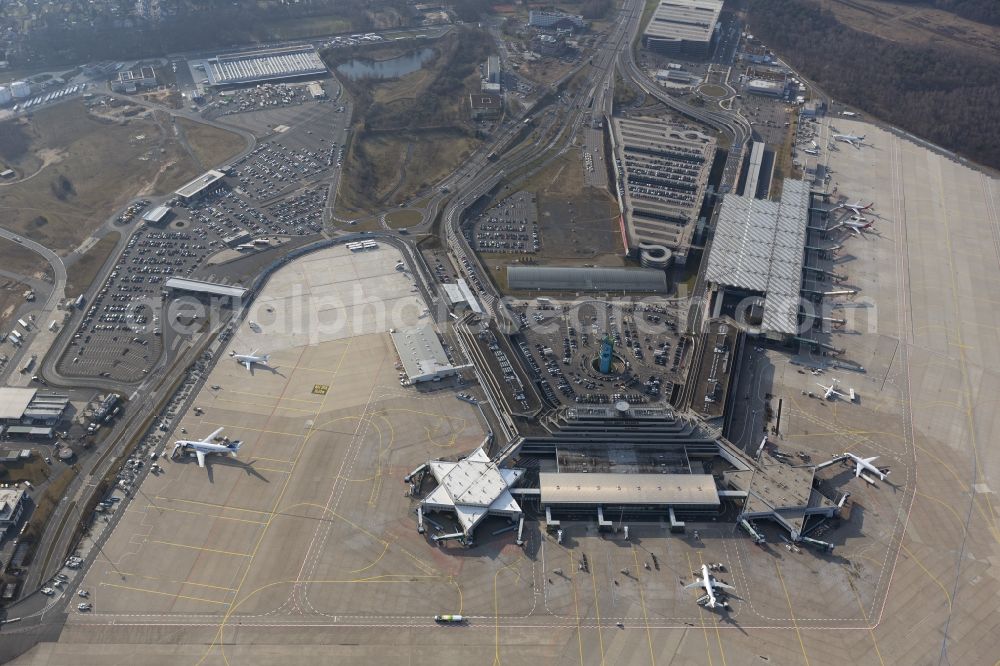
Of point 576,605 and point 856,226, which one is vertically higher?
point 856,226

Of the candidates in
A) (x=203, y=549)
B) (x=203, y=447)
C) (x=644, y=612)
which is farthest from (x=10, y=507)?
(x=644, y=612)

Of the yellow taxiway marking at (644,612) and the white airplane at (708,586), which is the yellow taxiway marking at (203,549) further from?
the white airplane at (708,586)

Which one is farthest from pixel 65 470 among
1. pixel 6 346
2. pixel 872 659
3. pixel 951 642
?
pixel 951 642

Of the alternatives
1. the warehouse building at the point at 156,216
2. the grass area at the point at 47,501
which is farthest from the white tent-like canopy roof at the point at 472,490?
the warehouse building at the point at 156,216

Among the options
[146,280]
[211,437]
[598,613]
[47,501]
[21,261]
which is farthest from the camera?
[21,261]

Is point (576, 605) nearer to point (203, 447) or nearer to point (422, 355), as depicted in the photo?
point (422, 355)

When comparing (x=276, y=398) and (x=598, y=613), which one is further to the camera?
(x=276, y=398)

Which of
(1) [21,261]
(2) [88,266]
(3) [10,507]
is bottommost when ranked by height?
(3) [10,507]
